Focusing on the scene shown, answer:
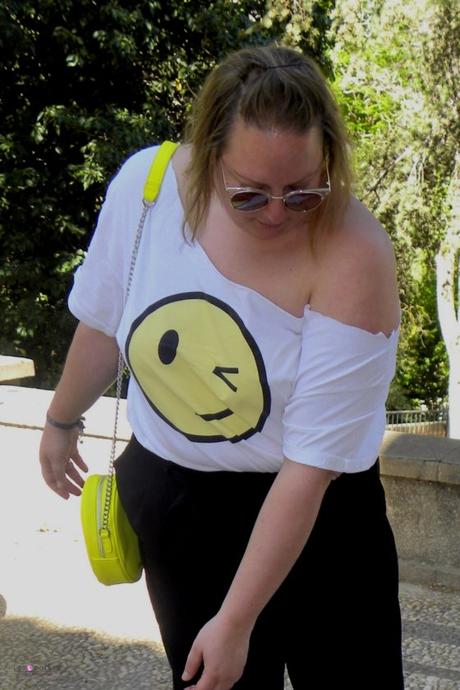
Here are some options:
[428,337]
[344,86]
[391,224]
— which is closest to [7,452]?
[391,224]

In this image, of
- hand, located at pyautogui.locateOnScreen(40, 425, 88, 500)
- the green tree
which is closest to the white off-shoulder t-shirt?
hand, located at pyautogui.locateOnScreen(40, 425, 88, 500)

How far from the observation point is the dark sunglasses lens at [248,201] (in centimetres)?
146

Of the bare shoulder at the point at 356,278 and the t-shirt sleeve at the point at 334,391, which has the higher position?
the bare shoulder at the point at 356,278

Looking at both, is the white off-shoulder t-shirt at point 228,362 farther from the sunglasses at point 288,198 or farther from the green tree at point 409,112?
the green tree at point 409,112

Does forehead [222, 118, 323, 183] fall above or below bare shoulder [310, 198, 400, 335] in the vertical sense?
above

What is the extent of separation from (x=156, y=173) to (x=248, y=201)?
280mm

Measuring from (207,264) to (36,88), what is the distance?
447 inches

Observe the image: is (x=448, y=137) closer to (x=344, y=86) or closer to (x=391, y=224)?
(x=391, y=224)

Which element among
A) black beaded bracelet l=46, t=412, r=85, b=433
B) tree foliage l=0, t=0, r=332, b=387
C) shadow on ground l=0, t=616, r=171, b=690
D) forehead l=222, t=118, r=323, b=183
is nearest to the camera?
forehead l=222, t=118, r=323, b=183

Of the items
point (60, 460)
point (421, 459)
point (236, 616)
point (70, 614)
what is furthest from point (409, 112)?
point (236, 616)

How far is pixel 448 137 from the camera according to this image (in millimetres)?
16641

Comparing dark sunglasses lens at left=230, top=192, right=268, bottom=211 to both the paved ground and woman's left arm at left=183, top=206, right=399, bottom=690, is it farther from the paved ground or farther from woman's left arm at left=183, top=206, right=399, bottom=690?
the paved ground

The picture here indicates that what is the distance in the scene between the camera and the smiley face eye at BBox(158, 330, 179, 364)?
5.24ft

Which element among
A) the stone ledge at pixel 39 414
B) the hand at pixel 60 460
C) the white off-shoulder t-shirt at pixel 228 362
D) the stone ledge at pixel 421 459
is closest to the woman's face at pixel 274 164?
the white off-shoulder t-shirt at pixel 228 362
